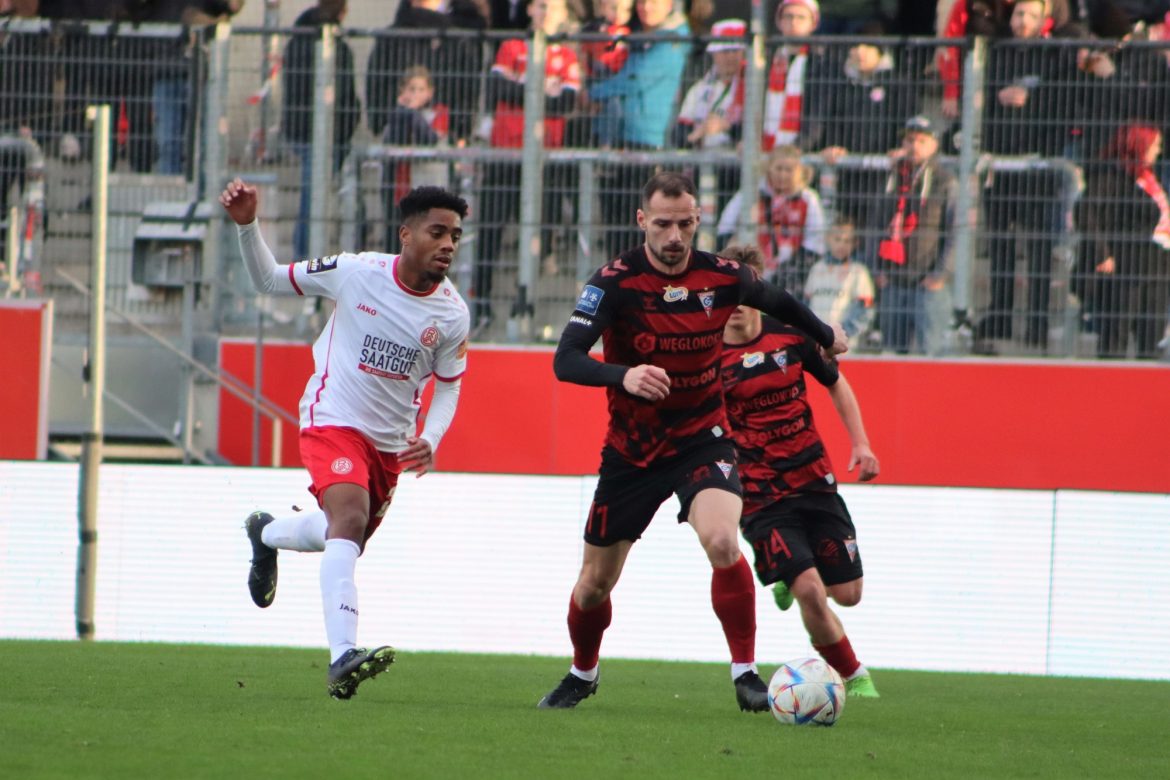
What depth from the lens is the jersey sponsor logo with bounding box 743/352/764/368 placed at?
869cm

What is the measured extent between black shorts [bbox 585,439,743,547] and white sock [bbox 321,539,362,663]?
1.00 meters

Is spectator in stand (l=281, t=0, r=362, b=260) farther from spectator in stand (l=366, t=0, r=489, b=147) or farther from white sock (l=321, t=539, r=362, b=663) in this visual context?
white sock (l=321, t=539, r=362, b=663)

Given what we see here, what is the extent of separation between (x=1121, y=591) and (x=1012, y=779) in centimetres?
658

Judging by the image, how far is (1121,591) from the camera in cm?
1192

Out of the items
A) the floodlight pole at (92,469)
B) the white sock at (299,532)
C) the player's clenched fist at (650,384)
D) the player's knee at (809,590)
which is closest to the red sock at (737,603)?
the player's knee at (809,590)

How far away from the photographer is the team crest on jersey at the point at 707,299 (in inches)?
288

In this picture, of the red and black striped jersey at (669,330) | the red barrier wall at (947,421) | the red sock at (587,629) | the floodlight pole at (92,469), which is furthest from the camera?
the red barrier wall at (947,421)

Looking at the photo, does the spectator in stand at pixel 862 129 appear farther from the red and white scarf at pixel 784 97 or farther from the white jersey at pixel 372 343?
the white jersey at pixel 372 343

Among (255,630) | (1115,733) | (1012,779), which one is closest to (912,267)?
(255,630)

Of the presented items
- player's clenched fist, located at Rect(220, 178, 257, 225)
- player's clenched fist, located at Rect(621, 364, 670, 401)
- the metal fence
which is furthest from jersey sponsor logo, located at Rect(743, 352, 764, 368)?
the metal fence

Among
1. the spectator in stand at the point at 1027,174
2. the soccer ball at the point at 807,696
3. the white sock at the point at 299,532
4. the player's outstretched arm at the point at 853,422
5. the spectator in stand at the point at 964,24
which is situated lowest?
the soccer ball at the point at 807,696

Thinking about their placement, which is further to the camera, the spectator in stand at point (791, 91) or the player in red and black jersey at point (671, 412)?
the spectator in stand at point (791, 91)

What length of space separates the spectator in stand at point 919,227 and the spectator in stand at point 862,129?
0.40 ft

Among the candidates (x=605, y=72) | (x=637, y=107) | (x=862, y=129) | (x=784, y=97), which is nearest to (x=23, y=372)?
(x=605, y=72)
